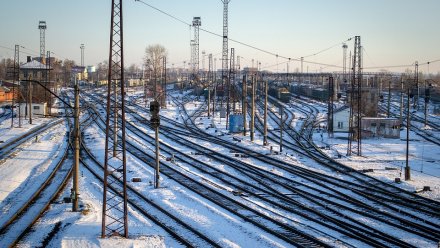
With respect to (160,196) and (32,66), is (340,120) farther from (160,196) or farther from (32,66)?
(32,66)

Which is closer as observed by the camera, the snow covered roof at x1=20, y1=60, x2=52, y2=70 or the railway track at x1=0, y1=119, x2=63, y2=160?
the railway track at x1=0, y1=119, x2=63, y2=160

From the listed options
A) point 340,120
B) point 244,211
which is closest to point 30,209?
point 244,211

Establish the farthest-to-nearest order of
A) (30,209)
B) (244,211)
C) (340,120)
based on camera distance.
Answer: (340,120) < (30,209) < (244,211)

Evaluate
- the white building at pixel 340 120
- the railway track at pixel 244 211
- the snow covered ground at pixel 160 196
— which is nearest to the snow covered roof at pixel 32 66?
the snow covered ground at pixel 160 196

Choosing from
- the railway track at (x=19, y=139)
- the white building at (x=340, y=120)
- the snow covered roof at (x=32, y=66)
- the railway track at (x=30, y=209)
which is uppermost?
the snow covered roof at (x=32, y=66)

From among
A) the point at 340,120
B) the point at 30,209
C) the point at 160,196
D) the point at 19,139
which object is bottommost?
the point at 30,209

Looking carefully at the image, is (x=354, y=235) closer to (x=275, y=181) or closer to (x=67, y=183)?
(x=275, y=181)

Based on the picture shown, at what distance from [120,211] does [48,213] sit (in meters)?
2.57

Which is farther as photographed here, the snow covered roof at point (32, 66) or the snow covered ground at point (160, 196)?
the snow covered roof at point (32, 66)

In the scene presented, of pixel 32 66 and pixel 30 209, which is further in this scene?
pixel 32 66

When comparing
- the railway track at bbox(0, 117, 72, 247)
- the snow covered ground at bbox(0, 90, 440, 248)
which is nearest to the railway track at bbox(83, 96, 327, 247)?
the snow covered ground at bbox(0, 90, 440, 248)

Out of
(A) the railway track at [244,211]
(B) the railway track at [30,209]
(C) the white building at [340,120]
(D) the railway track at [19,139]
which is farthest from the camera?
(C) the white building at [340,120]

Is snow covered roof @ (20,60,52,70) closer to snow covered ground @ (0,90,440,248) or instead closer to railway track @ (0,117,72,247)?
snow covered ground @ (0,90,440,248)

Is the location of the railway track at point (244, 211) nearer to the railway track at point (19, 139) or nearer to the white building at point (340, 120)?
the railway track at point (19, 139)
